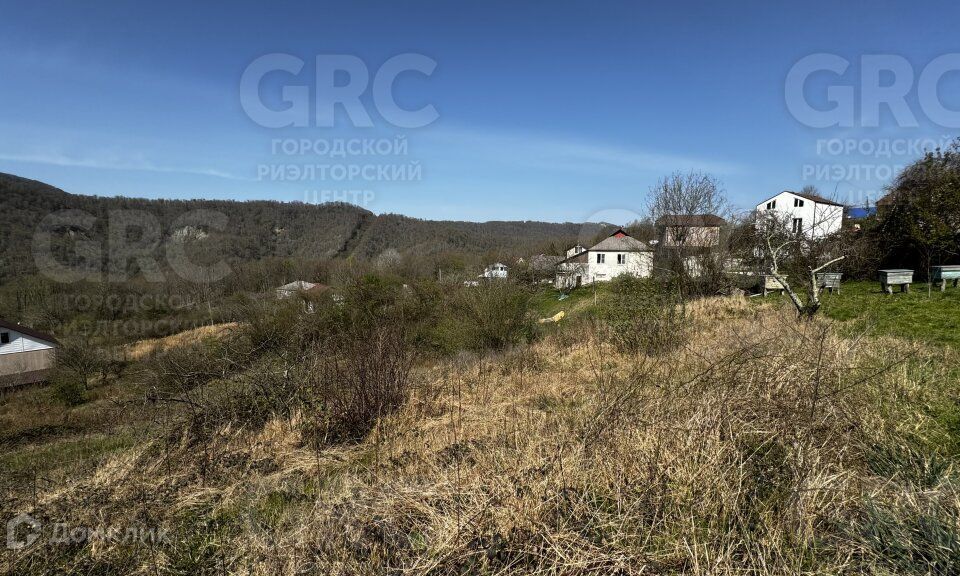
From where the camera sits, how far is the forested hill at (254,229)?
6069 centimetres

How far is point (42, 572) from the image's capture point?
2.35 m

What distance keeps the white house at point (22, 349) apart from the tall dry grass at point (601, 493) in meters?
39.6

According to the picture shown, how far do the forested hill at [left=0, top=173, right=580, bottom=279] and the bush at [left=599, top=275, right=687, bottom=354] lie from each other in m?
48.6

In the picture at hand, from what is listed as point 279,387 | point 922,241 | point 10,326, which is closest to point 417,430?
point 279,387

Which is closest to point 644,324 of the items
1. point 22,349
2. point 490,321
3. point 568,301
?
point 490,321

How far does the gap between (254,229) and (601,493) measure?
299 feet

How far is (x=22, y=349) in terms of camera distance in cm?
3173

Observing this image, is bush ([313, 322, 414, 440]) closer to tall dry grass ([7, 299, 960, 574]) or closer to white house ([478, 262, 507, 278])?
tall dry grass ([7, 299, 960, 574])

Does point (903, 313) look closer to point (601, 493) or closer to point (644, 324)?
point (644, 324)

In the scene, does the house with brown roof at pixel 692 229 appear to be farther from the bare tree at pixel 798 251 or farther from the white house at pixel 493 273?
the white house at pixel 493 273

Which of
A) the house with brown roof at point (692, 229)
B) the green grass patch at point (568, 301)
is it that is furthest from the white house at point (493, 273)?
the house with brown roof at point (692, 229)

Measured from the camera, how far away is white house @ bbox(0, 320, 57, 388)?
30.7 metres

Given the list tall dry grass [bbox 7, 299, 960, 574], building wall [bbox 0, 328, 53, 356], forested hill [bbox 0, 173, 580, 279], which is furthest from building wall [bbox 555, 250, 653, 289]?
building wall [bbox 0, 328, 53, 356]

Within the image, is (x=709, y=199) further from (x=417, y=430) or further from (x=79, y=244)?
(x=79, y=244)
